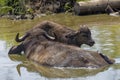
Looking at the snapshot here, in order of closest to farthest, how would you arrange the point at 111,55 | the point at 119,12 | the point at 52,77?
the point at 52,77 → the point at 111,55 → the point at 119,12

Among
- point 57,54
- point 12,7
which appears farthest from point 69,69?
point 12,7

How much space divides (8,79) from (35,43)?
7.83 ft

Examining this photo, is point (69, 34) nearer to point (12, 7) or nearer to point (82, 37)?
point (82, 37)

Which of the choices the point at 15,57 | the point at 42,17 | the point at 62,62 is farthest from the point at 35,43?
the point at 42,17

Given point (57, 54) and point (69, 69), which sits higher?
point (57, 54)

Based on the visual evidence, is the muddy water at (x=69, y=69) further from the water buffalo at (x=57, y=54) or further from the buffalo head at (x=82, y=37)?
the buffalo head at (x=82, y=37)

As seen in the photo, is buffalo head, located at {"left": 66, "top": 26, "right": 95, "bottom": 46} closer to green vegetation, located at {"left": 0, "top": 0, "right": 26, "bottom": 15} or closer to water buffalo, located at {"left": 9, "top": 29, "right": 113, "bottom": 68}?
water buffalo, located at {"left": 9, "top": 29, "right": 113, "bottom": 68}

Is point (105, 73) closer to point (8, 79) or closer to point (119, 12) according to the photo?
point (8, 79)

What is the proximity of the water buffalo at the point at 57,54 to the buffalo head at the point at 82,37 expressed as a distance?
17.5 inches

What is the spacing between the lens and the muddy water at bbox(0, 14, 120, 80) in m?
9.22

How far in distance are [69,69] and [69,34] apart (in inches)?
67.6

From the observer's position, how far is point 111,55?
36.0ft

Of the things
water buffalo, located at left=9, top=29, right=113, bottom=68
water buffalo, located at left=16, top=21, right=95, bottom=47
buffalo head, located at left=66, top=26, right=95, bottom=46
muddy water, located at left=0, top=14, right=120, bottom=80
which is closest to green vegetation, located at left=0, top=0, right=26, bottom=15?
muddy water, located at left=0, top=14, right=120, bottom=80

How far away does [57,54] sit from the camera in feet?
32.7
